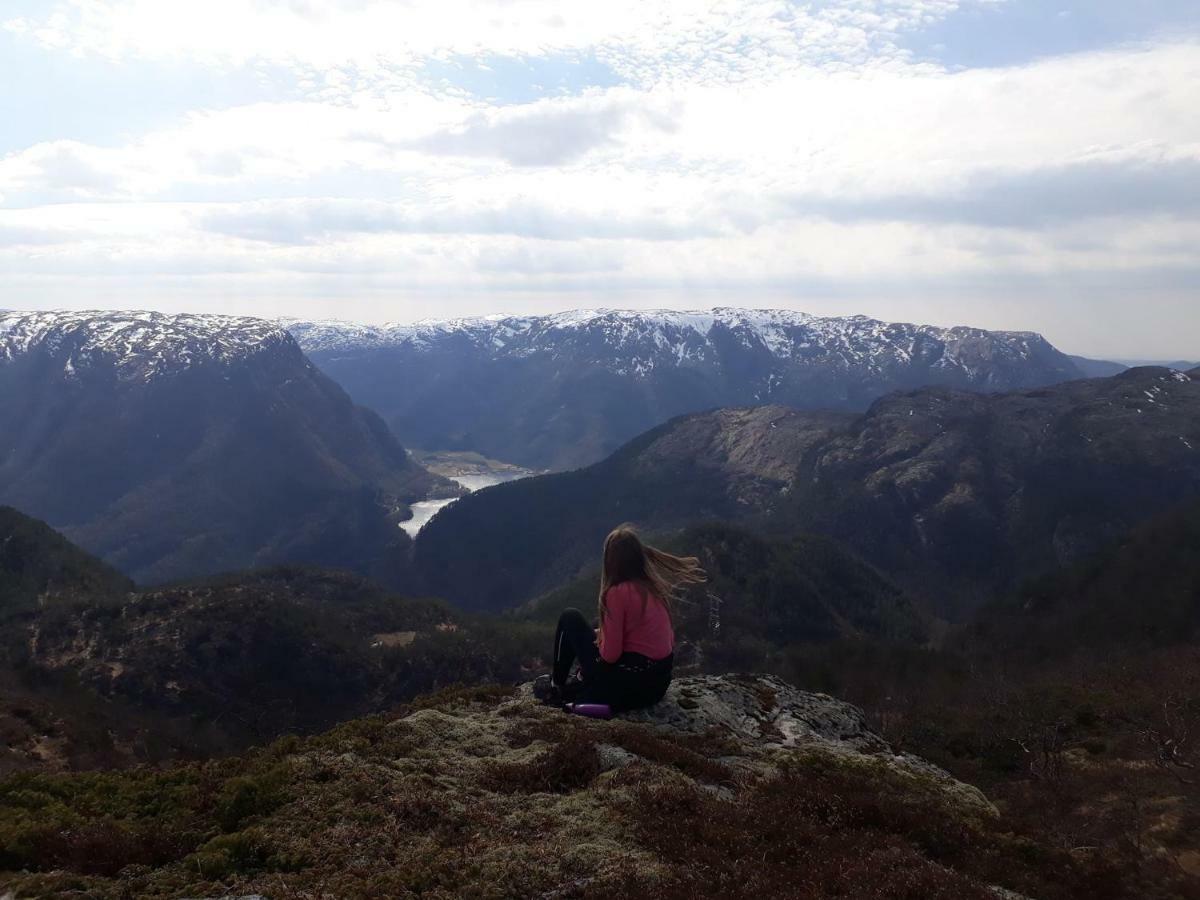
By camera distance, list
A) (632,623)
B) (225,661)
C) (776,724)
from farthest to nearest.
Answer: (225,661)
(776,724)
(632,623)

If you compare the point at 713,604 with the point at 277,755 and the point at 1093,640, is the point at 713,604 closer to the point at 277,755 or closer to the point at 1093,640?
the point at 1093,640

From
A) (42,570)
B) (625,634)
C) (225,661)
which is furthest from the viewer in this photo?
(42,570)

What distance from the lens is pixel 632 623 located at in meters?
18.3

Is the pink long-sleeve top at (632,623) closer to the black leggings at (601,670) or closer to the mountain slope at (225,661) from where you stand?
the black leggings at (601,670)

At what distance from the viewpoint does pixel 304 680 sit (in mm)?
134500

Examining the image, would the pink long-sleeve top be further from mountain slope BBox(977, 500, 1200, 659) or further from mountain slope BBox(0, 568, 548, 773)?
mountain slope BBox(977, 500, 1200, 659)

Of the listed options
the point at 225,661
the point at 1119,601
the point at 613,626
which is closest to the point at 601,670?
the point at 613,626

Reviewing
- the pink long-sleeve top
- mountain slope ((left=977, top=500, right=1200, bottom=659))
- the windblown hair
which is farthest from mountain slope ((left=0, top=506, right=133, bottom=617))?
mountain slope ((left=977, top=500, right=1200, bottom=659))

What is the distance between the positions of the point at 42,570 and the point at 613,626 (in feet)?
625

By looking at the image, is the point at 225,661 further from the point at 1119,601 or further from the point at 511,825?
the point at 1119,601

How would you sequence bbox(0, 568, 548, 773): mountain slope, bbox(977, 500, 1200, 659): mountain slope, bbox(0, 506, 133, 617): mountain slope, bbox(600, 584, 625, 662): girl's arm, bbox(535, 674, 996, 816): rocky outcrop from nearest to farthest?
bbox(600, 584, 625, 662): girl's arm, bbox(535, 674, 996, 816): rocky outcrop, bbox(0, 568, 548, 773): mountain slope, bbox(977, 500, 1200, 659): mountain slope, bbox(0, 506, 133, 617): mountain slope

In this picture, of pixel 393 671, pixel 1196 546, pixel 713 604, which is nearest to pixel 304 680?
pixel 393 671

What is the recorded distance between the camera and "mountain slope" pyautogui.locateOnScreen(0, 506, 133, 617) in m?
152

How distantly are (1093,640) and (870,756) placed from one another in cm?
14648
